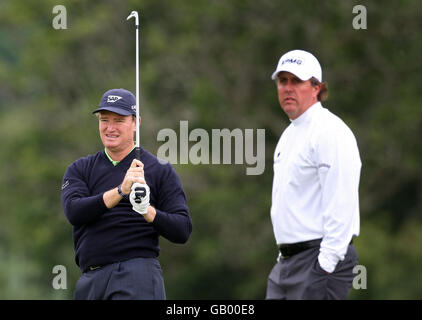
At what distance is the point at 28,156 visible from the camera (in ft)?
88.3

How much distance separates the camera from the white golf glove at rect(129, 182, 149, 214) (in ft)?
19.0

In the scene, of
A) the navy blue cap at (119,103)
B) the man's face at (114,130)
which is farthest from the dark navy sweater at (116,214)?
the navy blue cap at (119,103)

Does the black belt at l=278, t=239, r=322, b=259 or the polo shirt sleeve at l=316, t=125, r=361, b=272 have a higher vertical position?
the polo shirt sleeve at l=316, t=125, r=361, b=272

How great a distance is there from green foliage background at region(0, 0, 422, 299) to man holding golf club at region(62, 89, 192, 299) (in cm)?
1720

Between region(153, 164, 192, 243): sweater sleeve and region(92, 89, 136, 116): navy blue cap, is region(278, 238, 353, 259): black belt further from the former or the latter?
region(92, 89, 136, 116): navy blue cap

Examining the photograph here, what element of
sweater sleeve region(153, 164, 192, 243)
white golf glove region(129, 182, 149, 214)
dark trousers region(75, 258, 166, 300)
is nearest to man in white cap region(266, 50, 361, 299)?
sweater sleeve region(153, 164, 192, 243)

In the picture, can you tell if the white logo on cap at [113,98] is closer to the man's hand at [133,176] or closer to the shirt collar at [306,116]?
the man's hand at [133,176]

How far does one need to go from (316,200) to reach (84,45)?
23045 millimetres

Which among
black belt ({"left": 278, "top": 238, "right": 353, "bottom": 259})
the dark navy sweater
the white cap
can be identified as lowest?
black belt ({"left": 278, "top": 238, "right": 353, "bottom": 259})

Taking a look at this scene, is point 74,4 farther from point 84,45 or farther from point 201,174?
point 201,174

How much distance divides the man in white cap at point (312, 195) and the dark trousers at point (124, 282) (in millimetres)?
867

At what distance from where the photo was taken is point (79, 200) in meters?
5.99

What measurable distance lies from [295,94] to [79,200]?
5.47 feet

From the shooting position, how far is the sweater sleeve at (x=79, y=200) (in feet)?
19.5
